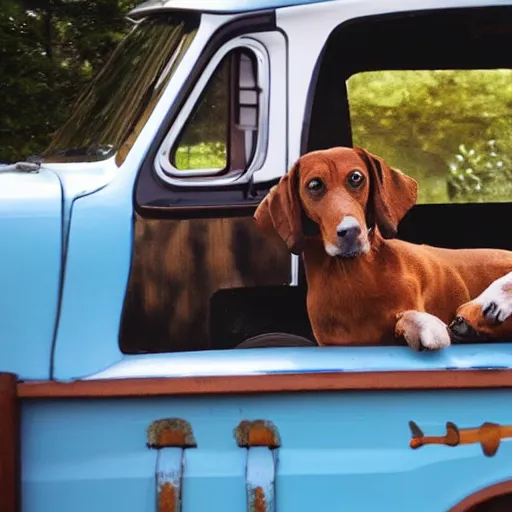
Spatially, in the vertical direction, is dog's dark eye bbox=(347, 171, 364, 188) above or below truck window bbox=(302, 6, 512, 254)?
below

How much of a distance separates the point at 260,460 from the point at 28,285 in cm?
80

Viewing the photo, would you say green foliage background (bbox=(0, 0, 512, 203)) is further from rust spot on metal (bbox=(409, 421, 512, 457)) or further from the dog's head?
rust spot on metal (bbox=(409, 421, 512, 457))

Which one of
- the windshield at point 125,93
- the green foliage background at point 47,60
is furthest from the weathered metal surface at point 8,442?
the green foliage background at point 47,60

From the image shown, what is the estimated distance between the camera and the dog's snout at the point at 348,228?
285 cm

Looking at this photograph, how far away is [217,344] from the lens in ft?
9.54

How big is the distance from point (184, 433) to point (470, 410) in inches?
31.3

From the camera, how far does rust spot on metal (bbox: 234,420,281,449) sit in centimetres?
284

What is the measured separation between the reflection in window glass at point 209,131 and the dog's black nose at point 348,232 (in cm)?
41

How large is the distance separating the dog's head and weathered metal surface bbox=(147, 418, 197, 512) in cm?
60

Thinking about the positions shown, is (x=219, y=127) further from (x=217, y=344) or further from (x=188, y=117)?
(x=217, y=344)

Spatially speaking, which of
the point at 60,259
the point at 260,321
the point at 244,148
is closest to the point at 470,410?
the point at 260,321

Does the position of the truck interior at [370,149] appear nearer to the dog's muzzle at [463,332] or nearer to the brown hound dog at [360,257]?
the brown hound dog at [360,257]

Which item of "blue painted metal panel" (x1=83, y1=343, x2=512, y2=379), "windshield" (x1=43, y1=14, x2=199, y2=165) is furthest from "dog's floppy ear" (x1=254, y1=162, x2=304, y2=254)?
"windshield" (x1=43, y1=14, x2=199, y2=165)

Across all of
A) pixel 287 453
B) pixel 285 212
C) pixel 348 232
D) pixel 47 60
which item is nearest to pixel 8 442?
pixel 287 453
